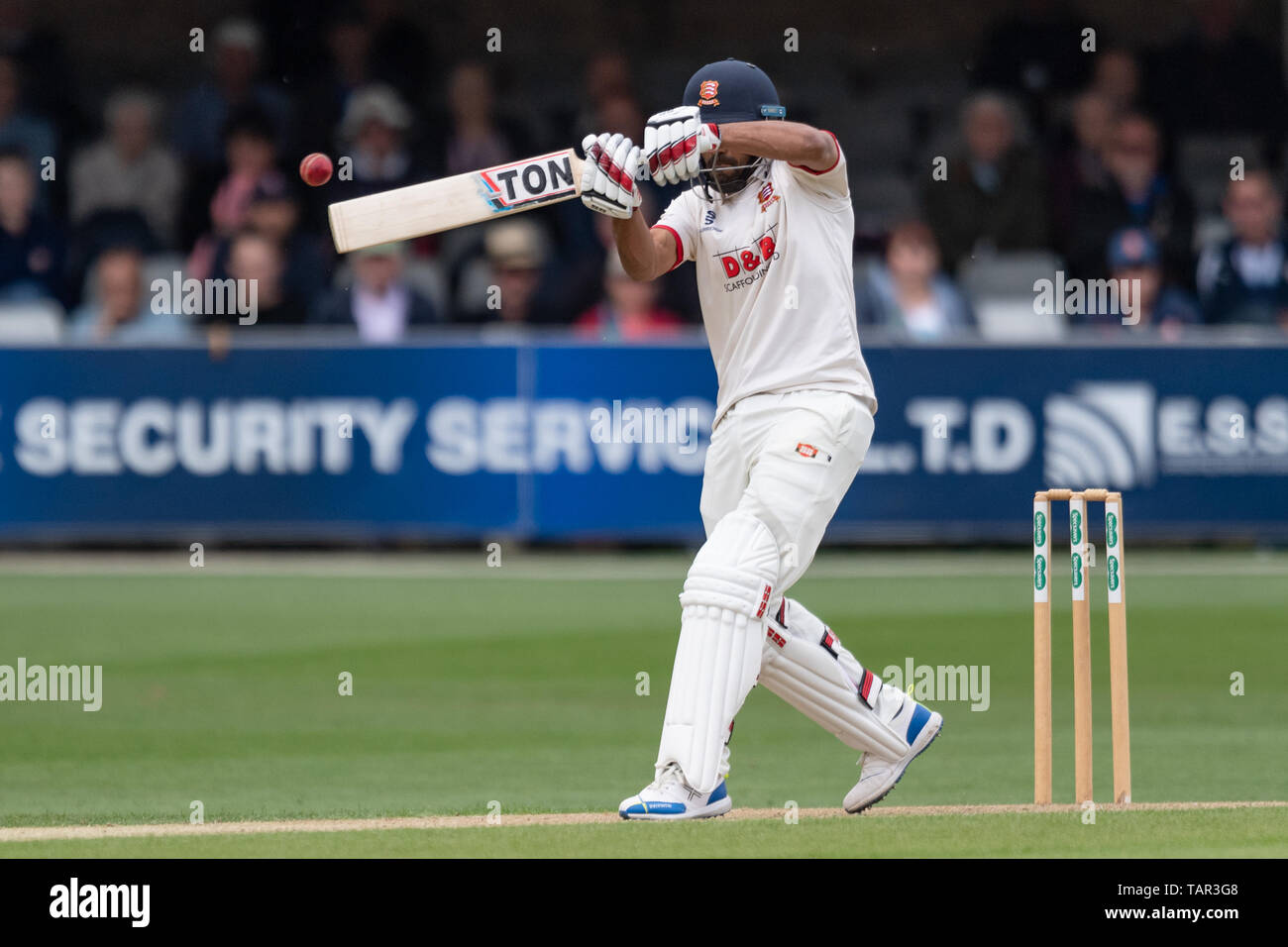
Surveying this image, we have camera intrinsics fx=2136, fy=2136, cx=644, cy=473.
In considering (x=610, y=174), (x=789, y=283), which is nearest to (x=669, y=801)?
(x=789, y=283)

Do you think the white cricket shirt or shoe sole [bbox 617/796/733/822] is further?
the white cricket shirt

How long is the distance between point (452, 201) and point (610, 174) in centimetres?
54

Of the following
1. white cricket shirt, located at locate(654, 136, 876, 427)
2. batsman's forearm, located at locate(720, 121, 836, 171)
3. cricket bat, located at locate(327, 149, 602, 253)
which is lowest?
white cricket shirt, located at locate(654, 136, 876, 427)

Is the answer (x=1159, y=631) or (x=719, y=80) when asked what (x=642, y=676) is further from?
(x=719, y=80)

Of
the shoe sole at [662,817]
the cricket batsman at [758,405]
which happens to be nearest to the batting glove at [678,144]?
the cricket batsman at [758,405]

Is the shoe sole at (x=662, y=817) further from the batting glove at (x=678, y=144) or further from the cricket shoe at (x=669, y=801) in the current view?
the batting glove at (x=678, y=144)

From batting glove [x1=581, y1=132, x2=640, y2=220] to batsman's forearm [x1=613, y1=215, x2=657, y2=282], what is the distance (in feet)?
0.42

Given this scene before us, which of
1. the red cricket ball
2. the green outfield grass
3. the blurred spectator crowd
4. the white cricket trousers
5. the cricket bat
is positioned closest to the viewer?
the green outfield grass

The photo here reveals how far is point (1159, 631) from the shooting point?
38.8ft

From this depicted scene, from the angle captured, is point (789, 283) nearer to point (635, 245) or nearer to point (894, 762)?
point (635, 245)

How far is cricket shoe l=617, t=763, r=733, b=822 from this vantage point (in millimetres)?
6215

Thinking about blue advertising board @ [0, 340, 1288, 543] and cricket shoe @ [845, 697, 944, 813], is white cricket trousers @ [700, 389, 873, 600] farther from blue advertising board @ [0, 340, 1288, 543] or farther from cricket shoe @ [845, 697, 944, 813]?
blue advertising board @ [0, 340, 1288, 543]

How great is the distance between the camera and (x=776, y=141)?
6.25 metres

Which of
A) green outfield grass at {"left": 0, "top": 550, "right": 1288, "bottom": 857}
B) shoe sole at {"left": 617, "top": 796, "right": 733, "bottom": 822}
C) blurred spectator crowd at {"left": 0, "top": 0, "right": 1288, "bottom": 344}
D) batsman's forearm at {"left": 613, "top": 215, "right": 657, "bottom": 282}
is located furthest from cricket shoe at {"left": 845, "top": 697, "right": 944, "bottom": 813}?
blurred spectator crowd at {"left": 0, "top": 0, "right": 1288, "bottom": 344}
